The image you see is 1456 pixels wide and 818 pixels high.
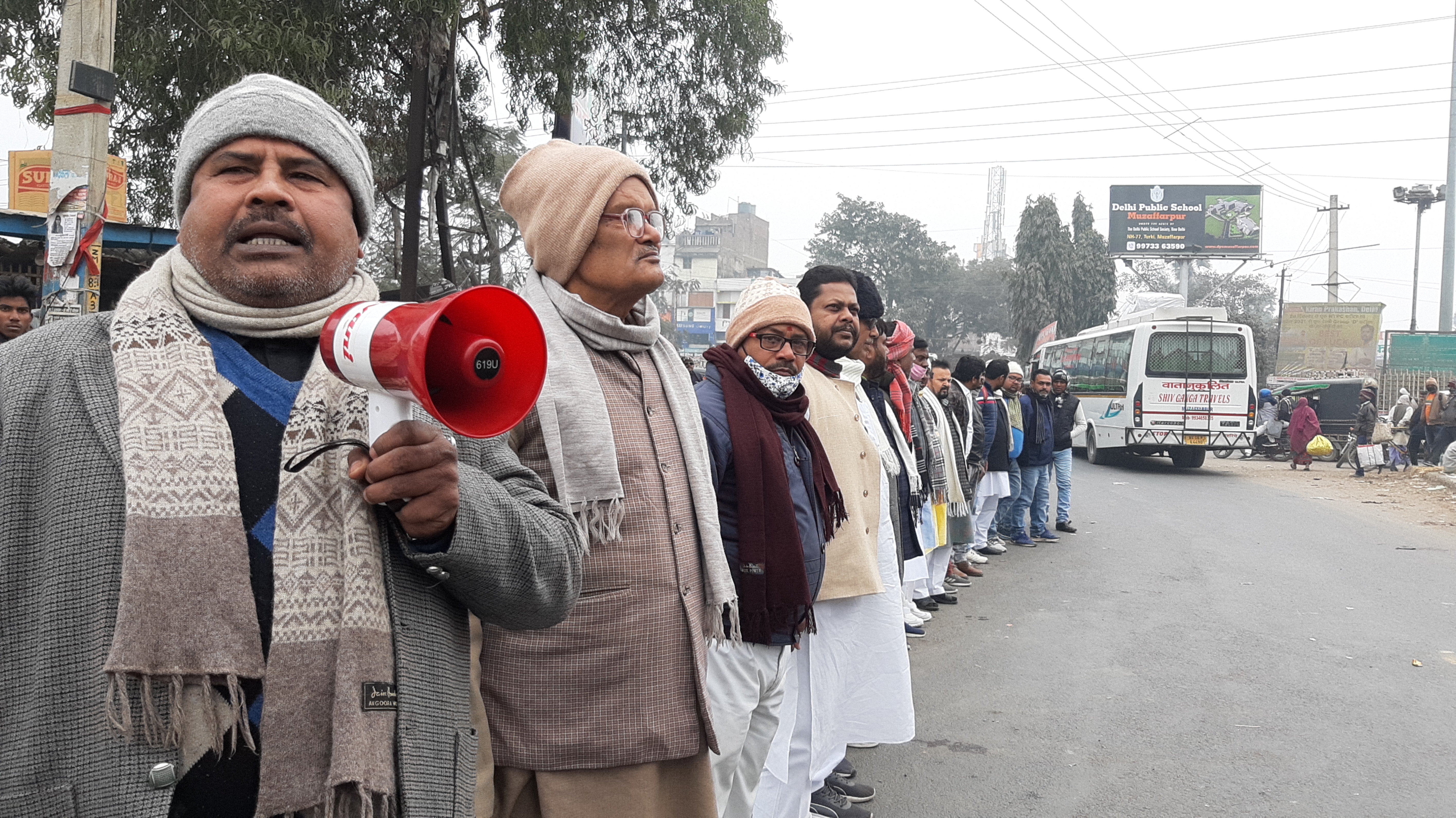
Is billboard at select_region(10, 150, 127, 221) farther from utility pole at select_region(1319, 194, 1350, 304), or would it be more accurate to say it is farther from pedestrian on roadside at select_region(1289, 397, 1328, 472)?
utility pole at select_region(1319, 194, 1350, 304)

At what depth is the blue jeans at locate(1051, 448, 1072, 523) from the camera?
1122 centimetres

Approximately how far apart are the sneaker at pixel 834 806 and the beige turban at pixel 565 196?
8.14 ft

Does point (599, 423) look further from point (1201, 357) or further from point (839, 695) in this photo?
point (1201, 357)

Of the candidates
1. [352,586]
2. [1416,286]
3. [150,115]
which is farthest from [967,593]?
[1416,286]

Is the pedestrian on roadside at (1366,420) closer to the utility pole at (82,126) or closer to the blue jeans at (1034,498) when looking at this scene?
the blue jeans at (1034,498)

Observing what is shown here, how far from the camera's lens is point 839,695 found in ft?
12.1

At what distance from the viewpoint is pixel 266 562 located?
4.40 feet

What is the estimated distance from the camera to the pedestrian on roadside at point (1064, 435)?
1083 cm

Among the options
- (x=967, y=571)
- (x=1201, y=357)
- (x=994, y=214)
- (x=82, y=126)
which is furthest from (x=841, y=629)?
(x=994, y=214)

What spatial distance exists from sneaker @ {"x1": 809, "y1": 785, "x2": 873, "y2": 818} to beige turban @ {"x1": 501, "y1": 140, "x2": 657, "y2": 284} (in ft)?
8.14

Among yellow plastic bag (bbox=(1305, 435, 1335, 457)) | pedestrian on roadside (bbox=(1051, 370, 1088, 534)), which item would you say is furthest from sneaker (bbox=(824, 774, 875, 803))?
yellow plastic bag (bbox=(1305, 435, 1335, 457))

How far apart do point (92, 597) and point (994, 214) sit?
125 metres

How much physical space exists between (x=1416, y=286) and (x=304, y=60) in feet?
141

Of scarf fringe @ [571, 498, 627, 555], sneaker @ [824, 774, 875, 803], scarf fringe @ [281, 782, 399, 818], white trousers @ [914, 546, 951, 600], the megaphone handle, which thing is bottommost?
sneaker @ [824, 774, 875, 803]
